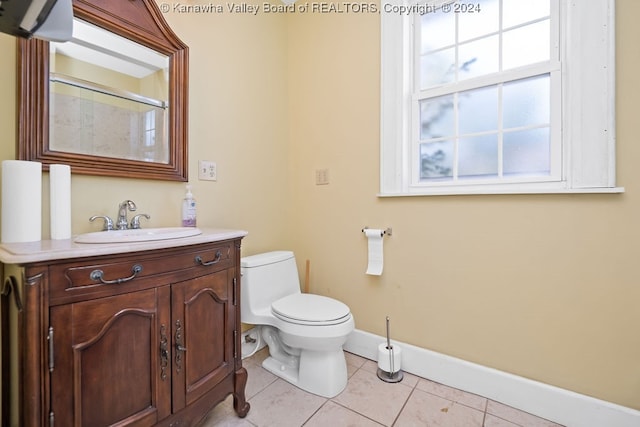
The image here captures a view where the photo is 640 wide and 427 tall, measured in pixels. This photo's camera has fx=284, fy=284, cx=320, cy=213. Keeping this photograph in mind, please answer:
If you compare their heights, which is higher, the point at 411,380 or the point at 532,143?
the point at 532,143

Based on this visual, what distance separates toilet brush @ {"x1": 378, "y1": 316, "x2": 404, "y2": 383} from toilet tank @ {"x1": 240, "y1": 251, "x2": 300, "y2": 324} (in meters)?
0.64

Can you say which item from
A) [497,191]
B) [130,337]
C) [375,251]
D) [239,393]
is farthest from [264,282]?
[497,191]

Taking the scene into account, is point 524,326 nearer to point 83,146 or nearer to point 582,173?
point 582,173

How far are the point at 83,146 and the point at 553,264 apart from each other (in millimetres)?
2148

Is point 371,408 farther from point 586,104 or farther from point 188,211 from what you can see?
point 586,104

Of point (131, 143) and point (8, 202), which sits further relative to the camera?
point (131, 143)

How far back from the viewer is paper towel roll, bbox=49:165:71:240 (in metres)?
1.01

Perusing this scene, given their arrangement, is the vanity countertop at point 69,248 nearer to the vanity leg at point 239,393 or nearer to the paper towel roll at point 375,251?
the vanity leg at point 239,393

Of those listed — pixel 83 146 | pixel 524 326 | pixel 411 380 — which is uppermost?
pixel 83 146

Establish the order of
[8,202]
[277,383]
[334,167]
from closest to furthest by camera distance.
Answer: [8,202] → [277,383] → [334,167]

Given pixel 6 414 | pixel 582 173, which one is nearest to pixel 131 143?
pixel 6 414

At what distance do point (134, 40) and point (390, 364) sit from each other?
213cm

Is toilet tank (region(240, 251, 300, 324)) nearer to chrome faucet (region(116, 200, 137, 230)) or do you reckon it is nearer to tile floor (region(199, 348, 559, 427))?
tile floor (region(199, 348, 559, 427))

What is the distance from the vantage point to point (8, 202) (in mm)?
918
